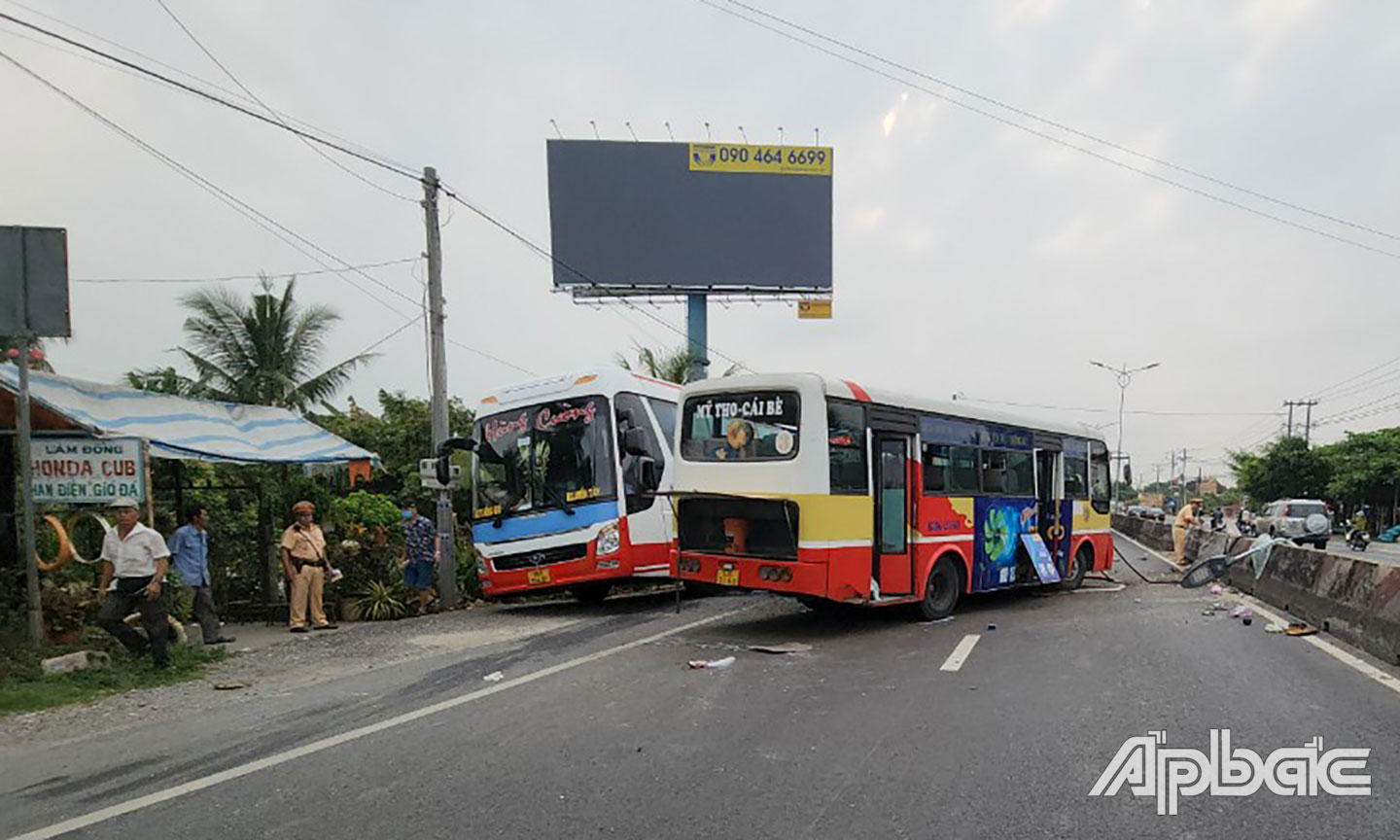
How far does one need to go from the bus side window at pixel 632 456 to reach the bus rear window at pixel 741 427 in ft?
5.29

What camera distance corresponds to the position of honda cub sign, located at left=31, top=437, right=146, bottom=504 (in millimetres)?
8492

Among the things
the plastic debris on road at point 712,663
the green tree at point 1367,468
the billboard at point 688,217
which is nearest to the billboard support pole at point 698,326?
the billboard at point 688,217

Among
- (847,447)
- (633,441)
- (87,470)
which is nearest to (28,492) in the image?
(87,470)

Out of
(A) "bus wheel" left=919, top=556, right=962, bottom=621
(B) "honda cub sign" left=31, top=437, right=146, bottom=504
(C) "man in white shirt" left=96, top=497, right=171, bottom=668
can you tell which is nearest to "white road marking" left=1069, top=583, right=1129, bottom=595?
(A) "bus wheel" left=919, top=556, right=962, bottom=621

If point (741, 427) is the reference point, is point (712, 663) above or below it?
below

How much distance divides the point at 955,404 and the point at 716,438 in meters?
3.38

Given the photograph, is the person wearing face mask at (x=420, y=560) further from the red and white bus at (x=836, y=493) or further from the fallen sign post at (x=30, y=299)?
the fallen sign post at (x=30, y=299)

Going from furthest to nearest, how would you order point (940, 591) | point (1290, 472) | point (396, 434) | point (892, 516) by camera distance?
point (1290, 472), point (396, 434), point (940, 591), point (892, 516)

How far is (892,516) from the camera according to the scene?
9.81 metres

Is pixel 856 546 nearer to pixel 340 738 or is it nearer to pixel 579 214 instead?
pixel 340 738

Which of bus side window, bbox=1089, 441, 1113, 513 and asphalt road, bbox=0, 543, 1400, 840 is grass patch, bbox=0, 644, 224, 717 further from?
bus side window, bbox=1089, 441, 1113, 513

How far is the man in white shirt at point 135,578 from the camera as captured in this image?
7.97m

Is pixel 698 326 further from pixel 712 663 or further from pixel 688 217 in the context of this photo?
pixel 712 663

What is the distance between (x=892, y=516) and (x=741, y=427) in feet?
6.61
